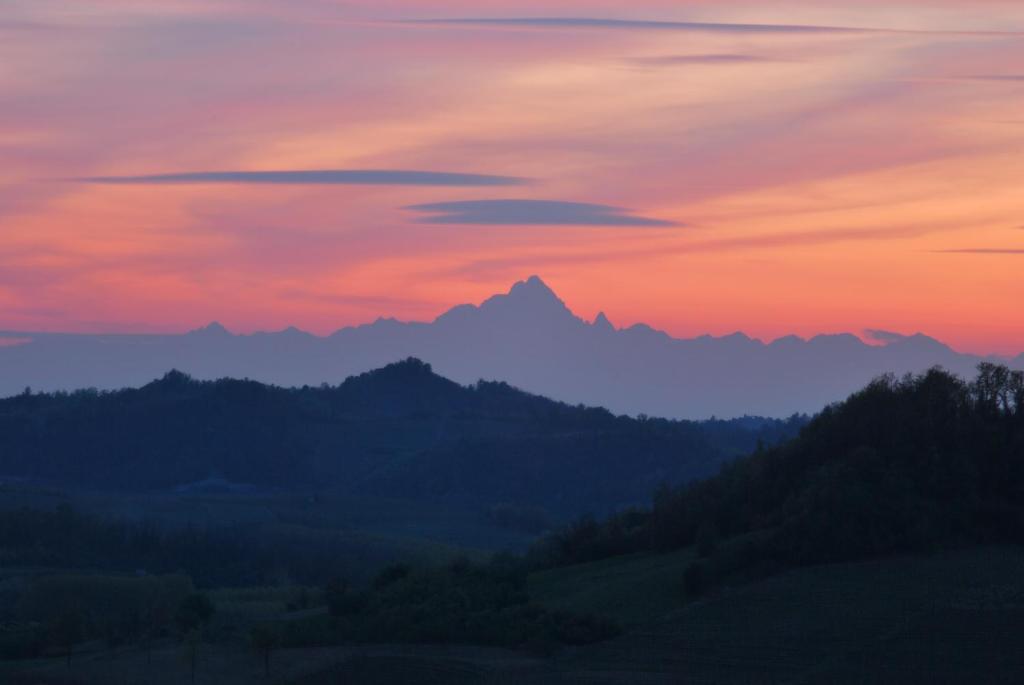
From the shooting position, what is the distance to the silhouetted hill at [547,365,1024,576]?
4056 centimetres

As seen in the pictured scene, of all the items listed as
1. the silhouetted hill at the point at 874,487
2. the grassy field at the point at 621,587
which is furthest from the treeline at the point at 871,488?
the grassy field at the point at 621,587

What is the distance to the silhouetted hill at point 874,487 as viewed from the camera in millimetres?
40562

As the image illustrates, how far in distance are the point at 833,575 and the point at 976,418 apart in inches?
346

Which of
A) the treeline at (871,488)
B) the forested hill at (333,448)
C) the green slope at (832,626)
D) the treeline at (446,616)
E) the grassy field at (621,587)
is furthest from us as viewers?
the forested hill at (333,448)

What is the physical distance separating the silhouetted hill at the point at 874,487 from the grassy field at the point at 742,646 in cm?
107

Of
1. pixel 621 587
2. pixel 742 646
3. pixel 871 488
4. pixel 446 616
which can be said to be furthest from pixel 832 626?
pixel 446 616

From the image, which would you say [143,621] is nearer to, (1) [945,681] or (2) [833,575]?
(2) [833,575]

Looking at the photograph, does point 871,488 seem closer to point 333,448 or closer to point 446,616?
point 446,616

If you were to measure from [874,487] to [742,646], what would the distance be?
33.3 ft

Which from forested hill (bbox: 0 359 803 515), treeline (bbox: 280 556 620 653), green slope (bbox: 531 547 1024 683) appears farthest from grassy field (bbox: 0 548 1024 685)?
forested hill (bbox: 0 359 803 515)

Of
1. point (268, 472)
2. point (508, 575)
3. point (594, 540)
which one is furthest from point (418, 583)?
point (268, 472)

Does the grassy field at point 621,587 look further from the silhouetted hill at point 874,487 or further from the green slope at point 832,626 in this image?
the silhouetted hill at point 874,487

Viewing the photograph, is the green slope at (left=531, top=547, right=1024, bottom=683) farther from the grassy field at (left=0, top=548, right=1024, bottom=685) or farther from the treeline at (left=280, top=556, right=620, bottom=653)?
the treeline at (left=280, top=556, right=620, bottom=653)

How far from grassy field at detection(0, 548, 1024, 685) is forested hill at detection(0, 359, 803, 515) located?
277 ft
